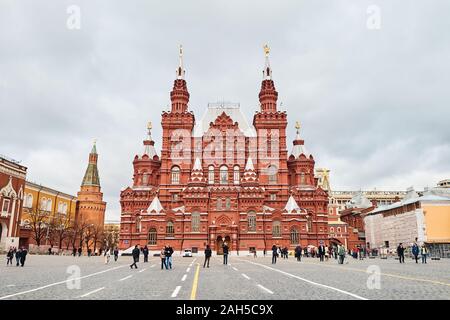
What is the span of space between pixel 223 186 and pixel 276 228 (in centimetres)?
1174

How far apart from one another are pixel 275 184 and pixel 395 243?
26878 mm

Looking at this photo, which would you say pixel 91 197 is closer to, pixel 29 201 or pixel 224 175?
pixel 29 201

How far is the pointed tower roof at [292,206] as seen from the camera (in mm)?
67375

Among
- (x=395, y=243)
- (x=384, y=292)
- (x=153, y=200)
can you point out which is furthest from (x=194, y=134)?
(x=384, y=292)

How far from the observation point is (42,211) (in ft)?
279

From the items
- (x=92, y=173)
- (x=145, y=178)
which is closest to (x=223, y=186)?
(x=145, y=178)

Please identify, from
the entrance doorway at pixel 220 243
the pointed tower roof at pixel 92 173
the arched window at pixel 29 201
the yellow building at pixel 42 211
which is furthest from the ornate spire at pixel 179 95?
the pointed tower roof at pixel 92 173

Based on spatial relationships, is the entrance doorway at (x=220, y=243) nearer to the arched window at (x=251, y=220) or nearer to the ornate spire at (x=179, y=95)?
the arched window at (x=251, y=220)

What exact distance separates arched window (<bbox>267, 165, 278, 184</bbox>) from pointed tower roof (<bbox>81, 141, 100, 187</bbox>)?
62650 mm

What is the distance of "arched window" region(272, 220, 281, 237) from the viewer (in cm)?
6625

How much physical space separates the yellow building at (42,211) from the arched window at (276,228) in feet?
136

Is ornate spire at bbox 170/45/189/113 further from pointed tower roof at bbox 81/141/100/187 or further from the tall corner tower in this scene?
pointed tower roof at bbox 81/141/100/187
